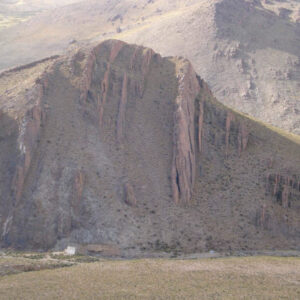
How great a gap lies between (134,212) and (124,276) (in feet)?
36.1

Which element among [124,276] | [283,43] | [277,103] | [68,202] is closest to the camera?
[124,276]

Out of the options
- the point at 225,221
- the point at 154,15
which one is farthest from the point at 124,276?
the point at 154,15

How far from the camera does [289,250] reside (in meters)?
39.4

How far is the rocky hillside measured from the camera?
126ft

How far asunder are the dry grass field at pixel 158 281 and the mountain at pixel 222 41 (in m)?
54.8

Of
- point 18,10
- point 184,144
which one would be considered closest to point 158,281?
point 184,144

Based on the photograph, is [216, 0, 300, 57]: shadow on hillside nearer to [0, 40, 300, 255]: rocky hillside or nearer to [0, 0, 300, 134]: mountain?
[0, 0, 300, 134]: mountain

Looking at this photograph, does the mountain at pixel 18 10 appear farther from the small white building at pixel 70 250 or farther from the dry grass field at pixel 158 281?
the dry grass field at pixel 158 281

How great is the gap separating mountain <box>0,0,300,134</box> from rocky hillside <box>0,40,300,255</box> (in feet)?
128

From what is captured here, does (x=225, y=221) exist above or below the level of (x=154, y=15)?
below

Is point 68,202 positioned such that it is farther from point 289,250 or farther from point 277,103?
point 277,103

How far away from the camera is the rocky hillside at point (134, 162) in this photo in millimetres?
38281

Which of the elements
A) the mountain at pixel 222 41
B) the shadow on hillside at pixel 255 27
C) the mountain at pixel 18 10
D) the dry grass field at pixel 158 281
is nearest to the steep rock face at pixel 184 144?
the dry grass field at pixel 158 281

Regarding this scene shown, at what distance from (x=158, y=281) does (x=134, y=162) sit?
659 inches
